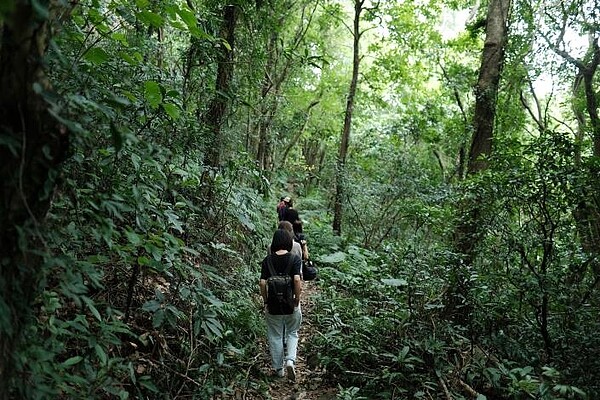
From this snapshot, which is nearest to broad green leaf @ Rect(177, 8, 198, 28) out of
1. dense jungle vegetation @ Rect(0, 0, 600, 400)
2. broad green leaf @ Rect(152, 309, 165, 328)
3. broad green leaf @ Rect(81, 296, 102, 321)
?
dense jungle vegetation @ Rect(0, 0, 600, 400)

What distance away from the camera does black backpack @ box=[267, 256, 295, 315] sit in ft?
17.0

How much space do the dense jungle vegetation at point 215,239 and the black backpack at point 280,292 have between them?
652mm

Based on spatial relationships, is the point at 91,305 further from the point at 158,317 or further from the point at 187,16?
the point at 187,16

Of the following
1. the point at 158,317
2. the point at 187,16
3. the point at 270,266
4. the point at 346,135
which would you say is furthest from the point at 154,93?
the point at 346,135

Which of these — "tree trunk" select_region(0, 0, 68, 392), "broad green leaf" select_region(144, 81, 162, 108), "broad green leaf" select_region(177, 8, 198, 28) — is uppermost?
"broad green leaf" select_region(177, 8, 198, 28)

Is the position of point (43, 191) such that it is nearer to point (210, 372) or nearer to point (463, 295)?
point (210, 372)

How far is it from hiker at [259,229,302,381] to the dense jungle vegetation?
0.32m

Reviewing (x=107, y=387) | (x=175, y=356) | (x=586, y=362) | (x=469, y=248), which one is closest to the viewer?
(x=107, y=387)

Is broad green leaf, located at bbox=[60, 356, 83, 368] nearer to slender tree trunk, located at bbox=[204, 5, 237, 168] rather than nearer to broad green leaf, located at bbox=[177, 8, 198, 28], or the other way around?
broad green leaf, located at bbox=[177, 8, 198, 28]

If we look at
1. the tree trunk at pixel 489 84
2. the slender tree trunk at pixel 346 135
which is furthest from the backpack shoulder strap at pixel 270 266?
the slender tree trunk at pixel 346 135

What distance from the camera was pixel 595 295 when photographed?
17.2 ft

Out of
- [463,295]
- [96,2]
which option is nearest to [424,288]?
[463,295]

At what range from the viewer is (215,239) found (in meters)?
6.15

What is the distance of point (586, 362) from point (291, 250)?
135 inches
